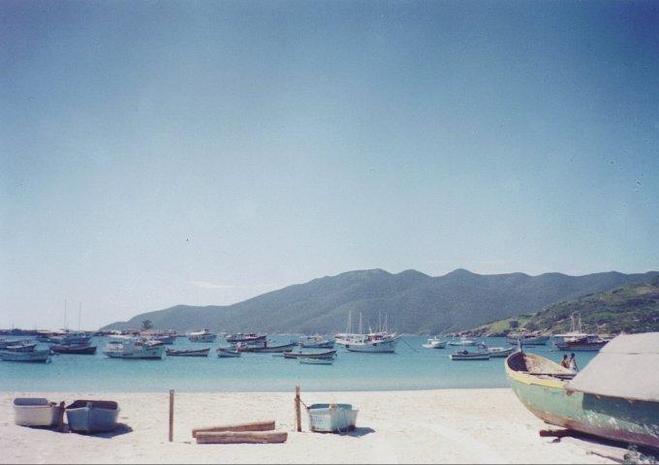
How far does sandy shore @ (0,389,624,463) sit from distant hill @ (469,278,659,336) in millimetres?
96593

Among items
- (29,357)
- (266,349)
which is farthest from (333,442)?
(266,349)

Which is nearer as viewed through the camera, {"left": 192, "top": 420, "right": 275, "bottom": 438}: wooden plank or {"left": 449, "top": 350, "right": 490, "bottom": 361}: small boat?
{"left": 192, "top": 420, "right": 275, "bottom": 438}: wooden plank

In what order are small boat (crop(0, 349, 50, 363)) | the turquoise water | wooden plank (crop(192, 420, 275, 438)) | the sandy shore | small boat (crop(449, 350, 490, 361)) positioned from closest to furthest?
1. the sandy shore
2. wooden plank (crop(192, 420, 275, 438))
3. the turquoise water
4. small boat (crop(0, 349, 50, 363))
5. small boat (crop(449, 350, 490, 361))

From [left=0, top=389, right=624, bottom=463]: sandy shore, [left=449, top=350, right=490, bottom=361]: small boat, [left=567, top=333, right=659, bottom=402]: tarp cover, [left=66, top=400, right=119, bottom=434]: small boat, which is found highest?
[left=567, top=333, right=659, bottom=402]: tarp cover

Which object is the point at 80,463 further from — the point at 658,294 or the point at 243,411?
the point at 658,294

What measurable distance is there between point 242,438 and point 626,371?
12.2 m

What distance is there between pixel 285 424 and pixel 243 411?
485 centimetres

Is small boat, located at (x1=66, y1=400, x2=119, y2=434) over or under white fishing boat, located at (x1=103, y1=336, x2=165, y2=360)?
over

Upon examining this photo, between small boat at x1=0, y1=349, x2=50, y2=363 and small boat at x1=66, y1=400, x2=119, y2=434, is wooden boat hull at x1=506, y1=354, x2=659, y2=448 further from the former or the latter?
small boat at x1=0, y1=349, x2=50, y2=363

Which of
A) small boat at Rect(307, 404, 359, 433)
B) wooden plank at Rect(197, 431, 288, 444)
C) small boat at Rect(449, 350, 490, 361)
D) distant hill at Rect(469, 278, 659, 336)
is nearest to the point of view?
wooden plank at Rect(197, 431, 288, 444)

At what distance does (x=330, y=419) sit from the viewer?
16.6 metres

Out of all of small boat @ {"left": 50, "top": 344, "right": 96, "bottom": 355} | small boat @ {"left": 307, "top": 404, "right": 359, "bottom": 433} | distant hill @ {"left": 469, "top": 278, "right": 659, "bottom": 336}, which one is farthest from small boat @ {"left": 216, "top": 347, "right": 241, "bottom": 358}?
distant hill @ {"left": 469, "top": 278, "right": 659, "bottom": 336}

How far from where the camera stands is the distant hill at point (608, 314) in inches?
4409

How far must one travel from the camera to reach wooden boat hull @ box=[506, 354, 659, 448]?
13.6 metres
